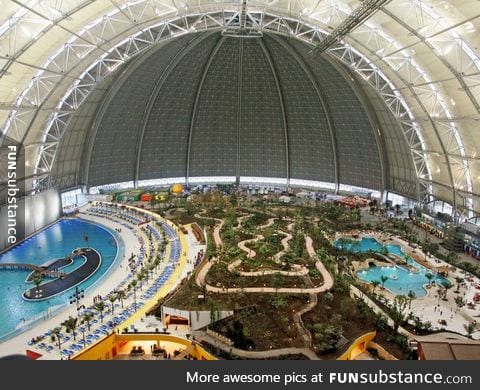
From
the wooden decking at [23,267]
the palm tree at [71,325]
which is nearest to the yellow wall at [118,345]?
the palm tree at [71,325]

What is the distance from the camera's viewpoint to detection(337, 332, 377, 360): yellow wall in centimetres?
3024

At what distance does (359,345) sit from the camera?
104 ft

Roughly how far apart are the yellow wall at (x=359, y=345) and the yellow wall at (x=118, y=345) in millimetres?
10009

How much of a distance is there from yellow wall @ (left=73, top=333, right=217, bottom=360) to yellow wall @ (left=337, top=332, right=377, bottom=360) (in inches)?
394

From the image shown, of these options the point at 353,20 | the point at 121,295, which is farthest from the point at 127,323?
the point at 353,20

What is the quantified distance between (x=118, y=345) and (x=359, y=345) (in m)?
18.4

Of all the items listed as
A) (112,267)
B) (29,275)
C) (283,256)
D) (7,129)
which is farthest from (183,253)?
(7,129)

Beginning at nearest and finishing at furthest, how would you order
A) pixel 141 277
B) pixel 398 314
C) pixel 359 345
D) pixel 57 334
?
pixel 359 345
pixel 57 334
pixel 398 314
pixel 141 277

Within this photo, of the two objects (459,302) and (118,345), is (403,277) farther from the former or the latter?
(118,345)

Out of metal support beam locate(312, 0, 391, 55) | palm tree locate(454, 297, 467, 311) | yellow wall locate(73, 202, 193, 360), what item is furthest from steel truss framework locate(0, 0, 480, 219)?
yellow wall locate(73, 202, 193, 360)

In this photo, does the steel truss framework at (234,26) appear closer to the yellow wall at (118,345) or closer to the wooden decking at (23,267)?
the wooden decking at (23,267)

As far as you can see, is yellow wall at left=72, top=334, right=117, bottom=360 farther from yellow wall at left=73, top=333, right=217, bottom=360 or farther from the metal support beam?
the metal support beam

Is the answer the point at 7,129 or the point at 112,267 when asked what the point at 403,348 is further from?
the point at 7,129

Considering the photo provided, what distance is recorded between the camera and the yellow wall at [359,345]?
30244 mm
